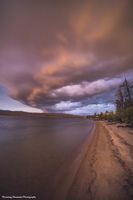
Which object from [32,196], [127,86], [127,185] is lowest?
[32,196]

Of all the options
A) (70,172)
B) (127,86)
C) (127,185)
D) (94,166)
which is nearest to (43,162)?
(70,172)

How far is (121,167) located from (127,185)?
115 inches

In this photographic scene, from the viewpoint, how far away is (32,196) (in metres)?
7.65

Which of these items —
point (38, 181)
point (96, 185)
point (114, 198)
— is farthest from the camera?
point (38, 181)

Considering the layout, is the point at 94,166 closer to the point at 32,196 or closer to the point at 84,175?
the point at 84,175

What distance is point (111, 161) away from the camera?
40.4 ft

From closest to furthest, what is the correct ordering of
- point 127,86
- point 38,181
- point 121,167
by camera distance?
1. point 38,181
2. point 121,167
3. point 127,86

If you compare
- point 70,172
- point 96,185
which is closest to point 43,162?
point 70,172

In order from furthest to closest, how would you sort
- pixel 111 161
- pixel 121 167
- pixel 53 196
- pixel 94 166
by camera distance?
pixel 111 161 → pixel 94 166 → pixel 121 167 → pixel 53 196

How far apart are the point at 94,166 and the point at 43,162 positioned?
5328mm

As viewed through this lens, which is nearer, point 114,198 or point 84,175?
point 114,198

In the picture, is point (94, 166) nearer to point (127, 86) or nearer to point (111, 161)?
point (111, 161)

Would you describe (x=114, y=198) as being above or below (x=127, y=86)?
below

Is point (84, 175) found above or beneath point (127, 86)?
beneath
